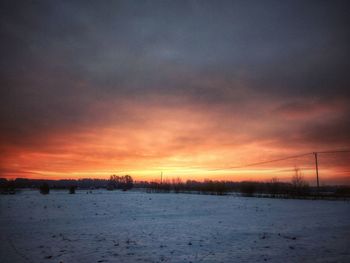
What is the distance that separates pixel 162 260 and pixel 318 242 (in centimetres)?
794

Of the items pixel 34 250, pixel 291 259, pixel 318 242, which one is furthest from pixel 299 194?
pixel 34 250

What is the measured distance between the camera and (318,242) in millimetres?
12766

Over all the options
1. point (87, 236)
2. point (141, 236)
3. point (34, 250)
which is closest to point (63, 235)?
point (87, 236)

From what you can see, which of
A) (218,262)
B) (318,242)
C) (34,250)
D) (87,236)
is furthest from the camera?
(87,236)

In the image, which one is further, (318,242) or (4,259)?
(318,242)

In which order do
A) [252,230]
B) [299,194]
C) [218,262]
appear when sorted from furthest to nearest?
[299,194]
[252,230]
[218,262]

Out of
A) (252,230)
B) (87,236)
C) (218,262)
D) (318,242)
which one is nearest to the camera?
(218,262)

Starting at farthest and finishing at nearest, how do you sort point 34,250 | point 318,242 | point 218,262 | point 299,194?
point 299,194
point 318,242
point 34,250
point 218,262

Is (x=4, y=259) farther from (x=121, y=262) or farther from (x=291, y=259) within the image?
(x=291, y=259)

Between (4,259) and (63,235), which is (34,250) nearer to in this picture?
(4,259)

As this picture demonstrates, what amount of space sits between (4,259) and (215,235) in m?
10.0

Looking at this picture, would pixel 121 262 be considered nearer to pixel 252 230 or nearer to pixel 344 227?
pixel 252 230

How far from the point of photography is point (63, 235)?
14.7 metres

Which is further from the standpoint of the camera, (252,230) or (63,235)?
(252,230)
